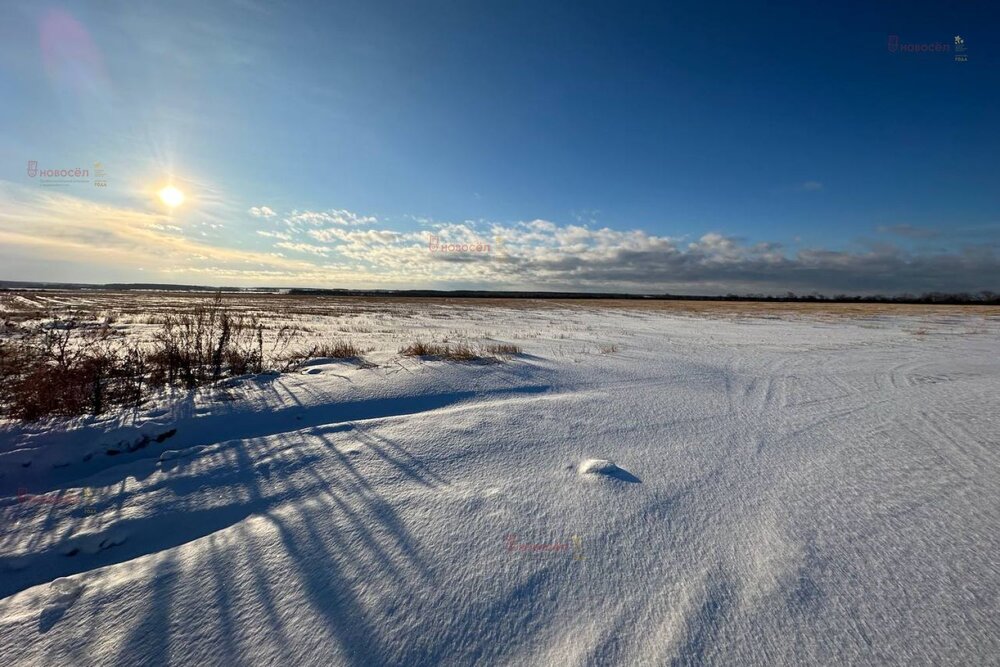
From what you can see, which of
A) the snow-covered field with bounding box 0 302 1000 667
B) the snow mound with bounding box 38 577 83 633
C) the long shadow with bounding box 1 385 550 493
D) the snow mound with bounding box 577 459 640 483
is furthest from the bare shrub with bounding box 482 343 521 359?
the snow mound with bounding box 38 577 83 633

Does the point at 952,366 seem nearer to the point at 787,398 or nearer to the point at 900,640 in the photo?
the point at 787,398

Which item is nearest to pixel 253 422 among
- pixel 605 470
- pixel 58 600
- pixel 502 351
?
pixel 58 600

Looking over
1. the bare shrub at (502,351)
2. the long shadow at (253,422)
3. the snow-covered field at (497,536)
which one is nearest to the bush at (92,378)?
the snow-covered field at (497,536)

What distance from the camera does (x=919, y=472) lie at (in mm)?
3098

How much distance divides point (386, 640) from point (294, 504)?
4.40ft

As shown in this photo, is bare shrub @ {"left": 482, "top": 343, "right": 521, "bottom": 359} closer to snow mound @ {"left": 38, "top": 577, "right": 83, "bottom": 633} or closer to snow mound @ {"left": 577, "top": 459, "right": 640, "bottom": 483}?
snow mound @ {"left": 577, "top": 459, "right": 640, "bottom": 483}

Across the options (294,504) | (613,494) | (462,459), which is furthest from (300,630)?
(613,494)

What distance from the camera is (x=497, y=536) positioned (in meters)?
2.23

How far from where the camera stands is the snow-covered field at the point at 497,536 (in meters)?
1.61

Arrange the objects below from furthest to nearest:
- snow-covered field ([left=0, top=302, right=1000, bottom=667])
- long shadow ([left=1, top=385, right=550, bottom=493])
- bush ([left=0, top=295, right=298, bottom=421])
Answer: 1. bush ([left=0, top=295, right=298, bottom=421])
2. long shadow ([left=1, top=385, right=550, bottom=493])
3. snow-covered field ([left=0, top=302, right=1000, bottom=667])

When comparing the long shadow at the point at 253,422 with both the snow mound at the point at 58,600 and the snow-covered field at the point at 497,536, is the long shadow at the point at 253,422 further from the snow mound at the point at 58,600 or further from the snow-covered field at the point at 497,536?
the snow mound at the point at 58,600

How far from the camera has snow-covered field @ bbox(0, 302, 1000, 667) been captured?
1.61 metres

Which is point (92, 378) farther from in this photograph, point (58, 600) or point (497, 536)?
point (497, 536)

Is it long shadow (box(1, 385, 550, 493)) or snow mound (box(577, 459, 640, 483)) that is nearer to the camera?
snow mound (box(577, 459, 640, 483))
